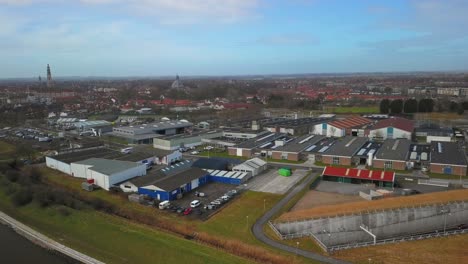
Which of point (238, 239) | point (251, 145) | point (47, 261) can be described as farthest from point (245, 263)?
point (251, 145)

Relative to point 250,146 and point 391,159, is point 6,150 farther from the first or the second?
point 391,159

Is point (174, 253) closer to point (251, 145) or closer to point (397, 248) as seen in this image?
point (397, 248)

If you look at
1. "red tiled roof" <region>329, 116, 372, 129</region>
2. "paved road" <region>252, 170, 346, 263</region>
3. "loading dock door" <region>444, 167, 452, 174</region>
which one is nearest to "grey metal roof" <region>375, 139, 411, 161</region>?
"loading dock door" <region>444, 167, 452, 174</region>

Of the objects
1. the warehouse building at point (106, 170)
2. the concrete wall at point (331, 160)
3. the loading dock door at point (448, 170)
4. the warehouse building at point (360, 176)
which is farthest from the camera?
the concrete wall at point (331, 160)

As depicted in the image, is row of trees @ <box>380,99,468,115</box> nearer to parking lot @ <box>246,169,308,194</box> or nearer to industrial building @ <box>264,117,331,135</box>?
industrial building @ <box>264,117,331,135</box>

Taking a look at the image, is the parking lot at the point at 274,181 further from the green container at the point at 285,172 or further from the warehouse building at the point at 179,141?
the warehouse building at the point at 179,141

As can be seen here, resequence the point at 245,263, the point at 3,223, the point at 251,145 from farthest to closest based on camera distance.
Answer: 1. the point at 251,145
2. the point at 3,223
3. the point at 245,263

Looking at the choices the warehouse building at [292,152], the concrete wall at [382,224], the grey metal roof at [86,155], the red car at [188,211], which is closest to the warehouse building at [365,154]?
the warehouse building at [292,152]
